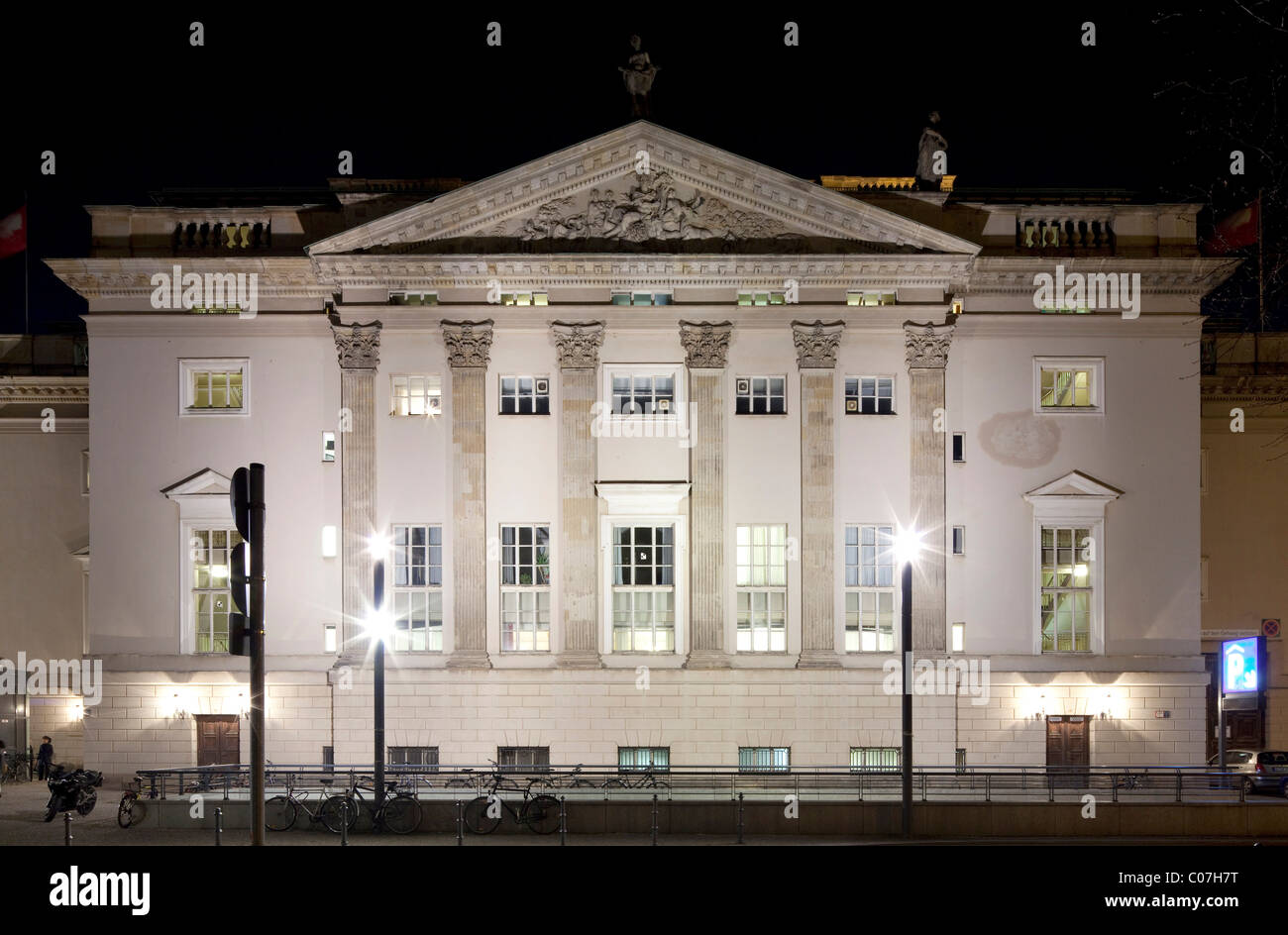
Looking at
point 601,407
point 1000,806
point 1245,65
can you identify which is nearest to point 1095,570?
point 1000,806

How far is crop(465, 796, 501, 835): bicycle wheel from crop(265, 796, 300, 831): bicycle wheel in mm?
4070

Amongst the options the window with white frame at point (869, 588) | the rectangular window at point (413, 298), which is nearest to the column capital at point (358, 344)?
the rectangular window at point (413, 298)

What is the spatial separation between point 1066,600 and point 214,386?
2826 centimetres

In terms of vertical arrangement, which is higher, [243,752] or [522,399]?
[522,399]

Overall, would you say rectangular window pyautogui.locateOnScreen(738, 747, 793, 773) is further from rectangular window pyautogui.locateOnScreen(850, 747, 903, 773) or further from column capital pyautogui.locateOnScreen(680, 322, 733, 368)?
column capital pyautogui.locateOnScreen(680, 322, 733, 368)

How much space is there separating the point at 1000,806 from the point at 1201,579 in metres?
22.1

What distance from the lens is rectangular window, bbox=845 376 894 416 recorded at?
128 feet

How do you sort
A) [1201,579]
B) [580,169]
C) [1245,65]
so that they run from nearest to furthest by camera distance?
[1245,65] < [580,169] < [1201,579]

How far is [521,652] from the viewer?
38.2 m

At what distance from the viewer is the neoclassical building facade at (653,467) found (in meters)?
37.8

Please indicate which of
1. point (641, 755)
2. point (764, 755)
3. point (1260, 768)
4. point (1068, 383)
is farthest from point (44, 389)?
point (1260, 768)

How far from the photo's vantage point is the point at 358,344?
38781 mm

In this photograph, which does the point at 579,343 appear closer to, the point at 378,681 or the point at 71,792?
the point at 378,681
